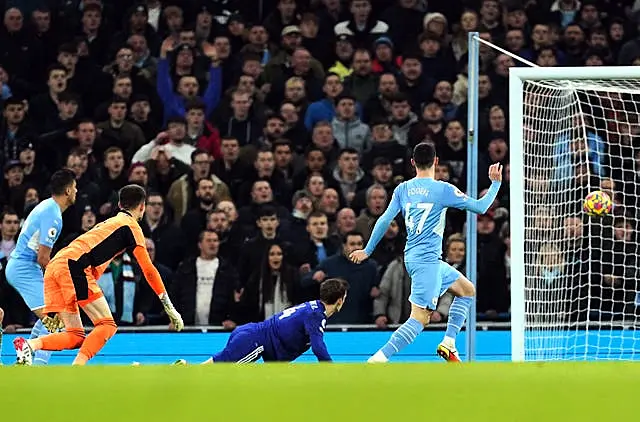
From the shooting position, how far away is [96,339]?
32.3 ft

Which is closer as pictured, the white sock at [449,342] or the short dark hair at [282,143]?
the white sock at [449,342]

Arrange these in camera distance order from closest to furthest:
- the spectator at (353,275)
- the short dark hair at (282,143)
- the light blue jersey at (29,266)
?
the light blue jersey at (29,266)
the spectator at (353,275)
the short dark hair at (282,143)

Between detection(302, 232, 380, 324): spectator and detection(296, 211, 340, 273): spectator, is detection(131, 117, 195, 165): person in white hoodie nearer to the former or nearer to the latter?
detection(296, 211, 340, 273): spectator

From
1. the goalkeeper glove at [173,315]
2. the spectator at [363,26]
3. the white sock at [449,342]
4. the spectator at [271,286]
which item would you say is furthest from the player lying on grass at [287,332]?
the spectator at [363,26]

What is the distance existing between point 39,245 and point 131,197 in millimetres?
1294

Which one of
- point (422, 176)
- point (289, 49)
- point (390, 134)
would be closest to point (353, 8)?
point (289, 49)

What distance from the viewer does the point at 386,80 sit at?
15031 millimetres

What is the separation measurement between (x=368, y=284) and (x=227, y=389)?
8.20 m

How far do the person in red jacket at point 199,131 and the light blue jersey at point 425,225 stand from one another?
505cm

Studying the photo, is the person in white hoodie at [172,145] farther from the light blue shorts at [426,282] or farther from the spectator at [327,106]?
the light blue shorts at [426,282]

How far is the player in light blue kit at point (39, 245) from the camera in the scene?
10523 mm

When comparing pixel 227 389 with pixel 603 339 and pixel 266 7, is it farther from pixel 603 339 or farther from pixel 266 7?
pixel 266 7

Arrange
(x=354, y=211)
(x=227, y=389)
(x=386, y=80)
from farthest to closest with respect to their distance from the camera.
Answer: (x=386, y=80) → (x=354, y=211) → (x=227, y=389)

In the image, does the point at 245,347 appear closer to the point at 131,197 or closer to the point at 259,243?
the point at 131,197
